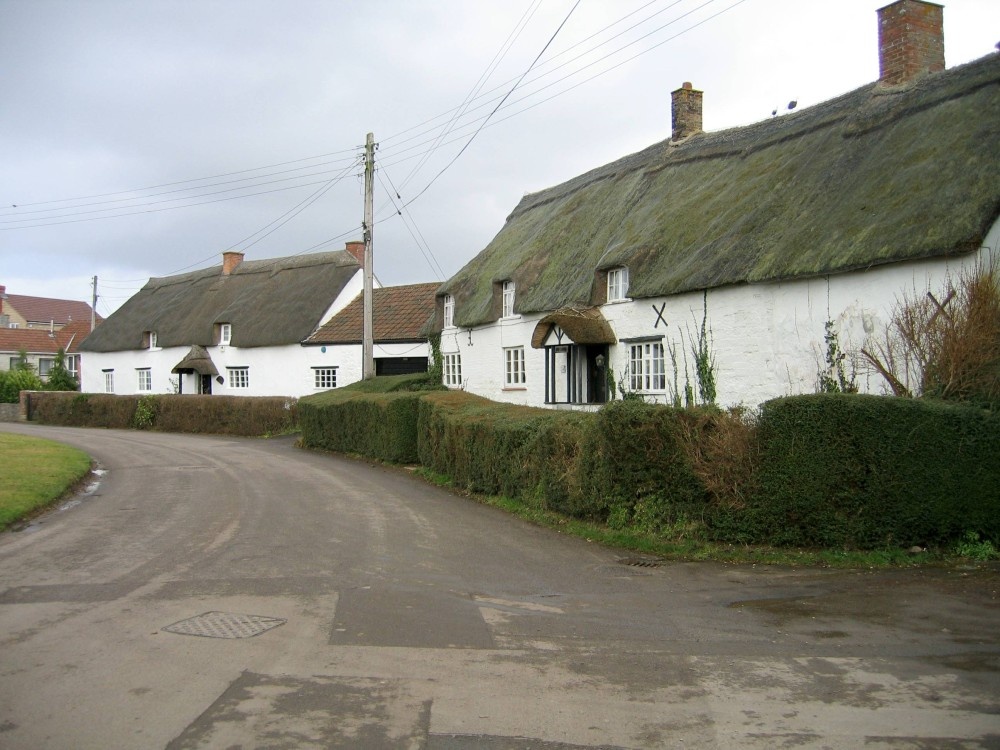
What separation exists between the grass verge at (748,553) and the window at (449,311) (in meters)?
17.5

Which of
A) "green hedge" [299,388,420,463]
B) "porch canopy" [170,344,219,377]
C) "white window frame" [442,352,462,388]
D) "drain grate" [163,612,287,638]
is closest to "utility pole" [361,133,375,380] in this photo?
"green hedge" [299,388,420,463]

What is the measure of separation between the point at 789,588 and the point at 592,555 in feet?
8.89

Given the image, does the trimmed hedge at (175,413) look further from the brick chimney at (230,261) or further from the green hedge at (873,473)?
the green hedge at (873,473)

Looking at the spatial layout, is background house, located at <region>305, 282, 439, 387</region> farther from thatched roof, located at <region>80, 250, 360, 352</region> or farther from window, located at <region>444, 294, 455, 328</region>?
window, located at <region>444, 294, 455, 328</region>

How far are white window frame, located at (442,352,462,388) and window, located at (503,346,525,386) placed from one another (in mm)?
3263

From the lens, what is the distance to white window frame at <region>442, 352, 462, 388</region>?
1152 inches

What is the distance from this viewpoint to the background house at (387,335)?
3538 cm

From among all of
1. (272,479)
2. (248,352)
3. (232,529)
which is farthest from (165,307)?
(232,529)

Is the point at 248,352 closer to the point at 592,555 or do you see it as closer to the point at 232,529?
the point at 232,529

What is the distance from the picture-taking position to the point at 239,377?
1613 inches

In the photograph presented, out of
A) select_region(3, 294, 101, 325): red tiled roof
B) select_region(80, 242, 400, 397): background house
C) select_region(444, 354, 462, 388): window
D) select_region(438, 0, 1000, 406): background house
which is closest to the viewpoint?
select_region(438, 0, 1000, 406): background house

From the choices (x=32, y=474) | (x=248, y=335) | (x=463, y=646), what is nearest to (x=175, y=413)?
(x=248, y=335)

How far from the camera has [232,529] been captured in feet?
41.4

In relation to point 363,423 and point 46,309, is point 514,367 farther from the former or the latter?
point 46,309
